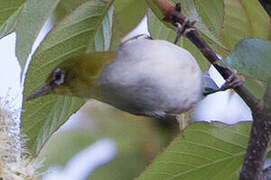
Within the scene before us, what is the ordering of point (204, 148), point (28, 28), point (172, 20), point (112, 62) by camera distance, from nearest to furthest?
point (28, 28) < point (172, 20) < point (204, 148) < point (112, 62)

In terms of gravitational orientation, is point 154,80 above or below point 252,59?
below

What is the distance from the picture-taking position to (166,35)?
1.76 m

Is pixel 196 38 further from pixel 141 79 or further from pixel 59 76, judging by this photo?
pixel 59 76

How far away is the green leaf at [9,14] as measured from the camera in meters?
1.50

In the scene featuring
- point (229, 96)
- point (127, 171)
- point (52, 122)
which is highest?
point (52, 122)

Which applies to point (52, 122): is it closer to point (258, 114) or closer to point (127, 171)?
point (258, 114)

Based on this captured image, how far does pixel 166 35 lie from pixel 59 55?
0.38m

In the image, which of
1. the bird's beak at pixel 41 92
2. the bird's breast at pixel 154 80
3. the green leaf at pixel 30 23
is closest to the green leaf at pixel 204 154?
the bird's breast at pixel 154 80

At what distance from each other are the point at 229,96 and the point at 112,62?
0.49 m

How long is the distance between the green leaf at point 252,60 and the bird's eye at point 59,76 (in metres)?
0.61

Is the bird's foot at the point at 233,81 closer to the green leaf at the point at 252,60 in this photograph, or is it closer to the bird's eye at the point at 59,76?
the green leaf at the point at 252,60

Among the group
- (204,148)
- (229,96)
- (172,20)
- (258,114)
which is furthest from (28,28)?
(229,96)

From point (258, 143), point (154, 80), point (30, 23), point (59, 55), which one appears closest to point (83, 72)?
point (59, 55)

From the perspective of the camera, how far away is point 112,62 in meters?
1.65
